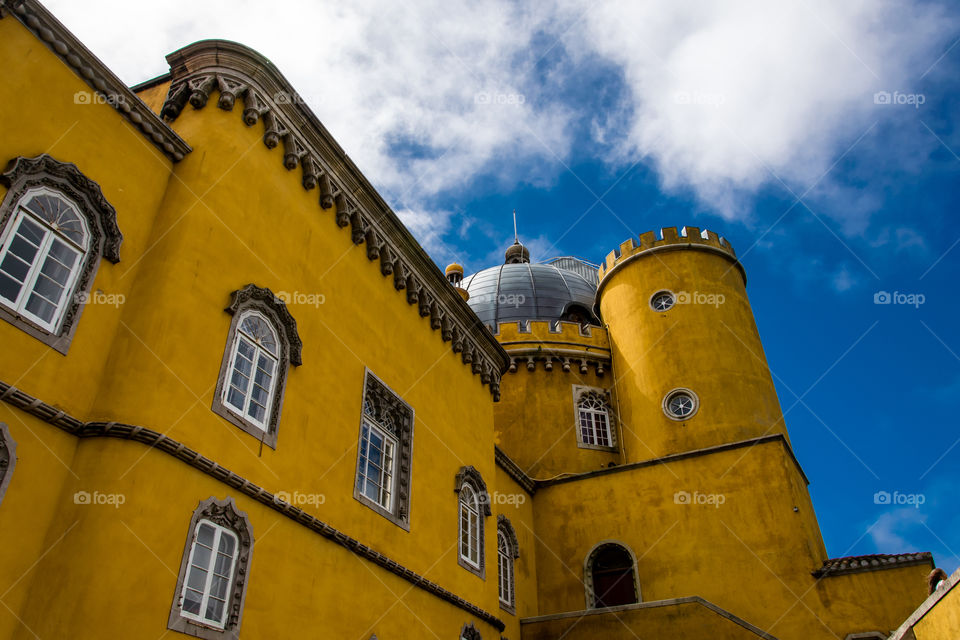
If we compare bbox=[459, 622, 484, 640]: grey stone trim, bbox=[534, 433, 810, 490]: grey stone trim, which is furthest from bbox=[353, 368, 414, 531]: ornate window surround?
bbox=[534, 433, 810, 490]: grey stone trim

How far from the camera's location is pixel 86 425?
8.42m

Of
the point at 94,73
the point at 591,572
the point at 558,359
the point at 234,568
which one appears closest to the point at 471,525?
the point at 591,572

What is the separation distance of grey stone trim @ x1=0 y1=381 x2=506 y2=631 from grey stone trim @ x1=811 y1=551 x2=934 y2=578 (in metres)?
10.1

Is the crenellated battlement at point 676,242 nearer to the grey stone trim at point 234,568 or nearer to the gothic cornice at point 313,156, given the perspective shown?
the gothic cornice at point 313,156

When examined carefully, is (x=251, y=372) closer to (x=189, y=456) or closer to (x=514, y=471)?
(x=189, y=456)

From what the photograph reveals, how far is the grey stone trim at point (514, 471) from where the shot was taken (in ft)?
64.8

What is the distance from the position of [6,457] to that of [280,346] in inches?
167

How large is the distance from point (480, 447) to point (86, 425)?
10.1 meters

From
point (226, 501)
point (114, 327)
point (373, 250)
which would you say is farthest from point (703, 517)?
point (114, 327)

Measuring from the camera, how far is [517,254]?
134ft

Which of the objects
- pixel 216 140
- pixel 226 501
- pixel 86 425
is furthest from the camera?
pixel 216 140

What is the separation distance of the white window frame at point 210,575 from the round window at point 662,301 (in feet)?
56.3

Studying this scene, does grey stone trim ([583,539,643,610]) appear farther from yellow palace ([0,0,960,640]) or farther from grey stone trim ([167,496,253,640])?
Result: grey stone trim ([167,496,253,640])

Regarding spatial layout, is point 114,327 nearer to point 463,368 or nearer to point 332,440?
point 332,440
